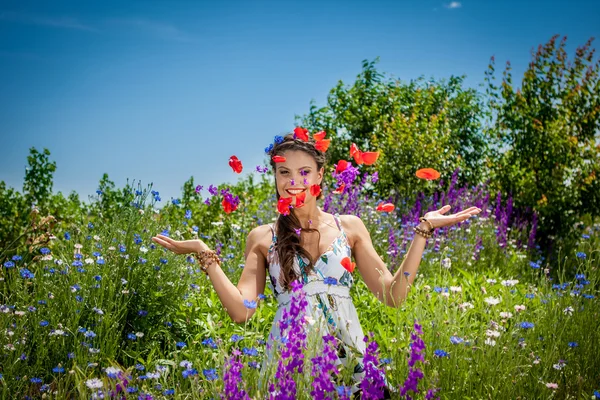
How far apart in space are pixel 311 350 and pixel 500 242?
5707 millimetres

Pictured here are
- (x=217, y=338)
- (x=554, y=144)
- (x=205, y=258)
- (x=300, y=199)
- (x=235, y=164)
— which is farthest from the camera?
(x=554, y=144)

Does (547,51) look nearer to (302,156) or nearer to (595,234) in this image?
(595,234)

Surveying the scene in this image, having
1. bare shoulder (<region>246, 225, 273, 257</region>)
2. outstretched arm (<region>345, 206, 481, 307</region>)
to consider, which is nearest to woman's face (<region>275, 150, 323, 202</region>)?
bare shoulder (<region>246, 225, 273, 257</region>)

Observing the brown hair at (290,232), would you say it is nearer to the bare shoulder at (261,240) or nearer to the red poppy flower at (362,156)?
the bare shoulder at (261,240)

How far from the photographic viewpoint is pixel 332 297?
2.71 meters

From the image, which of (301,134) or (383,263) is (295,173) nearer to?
(301,134)

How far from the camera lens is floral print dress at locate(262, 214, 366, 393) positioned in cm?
259

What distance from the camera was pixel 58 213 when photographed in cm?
680

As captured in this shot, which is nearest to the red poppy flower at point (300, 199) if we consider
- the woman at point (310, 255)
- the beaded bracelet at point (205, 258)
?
the woman at point (310, 255)

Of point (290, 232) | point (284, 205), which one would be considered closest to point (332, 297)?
point (290, 232)

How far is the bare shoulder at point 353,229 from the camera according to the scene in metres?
2.98

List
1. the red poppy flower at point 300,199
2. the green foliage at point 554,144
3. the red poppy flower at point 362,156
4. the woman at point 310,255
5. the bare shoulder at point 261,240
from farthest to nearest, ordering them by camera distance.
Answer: the green foliage at point 554,144 → the red poppy flower at point 362,156 → the bare shoulder at point 261,240 → the red poppy flower at point 300,199 → the woman at point 310,255

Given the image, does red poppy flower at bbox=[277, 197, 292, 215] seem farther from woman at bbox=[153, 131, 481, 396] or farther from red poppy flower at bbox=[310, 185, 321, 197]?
red poppy flower at bbox=[310, 185, 321, 197]

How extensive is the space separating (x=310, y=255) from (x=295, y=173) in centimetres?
42
